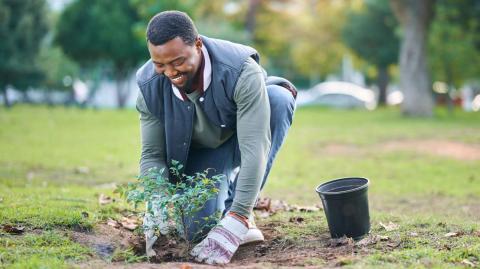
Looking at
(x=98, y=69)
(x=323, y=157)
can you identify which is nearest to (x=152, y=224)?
(x=323, y=157)

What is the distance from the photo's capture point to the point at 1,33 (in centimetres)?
2705

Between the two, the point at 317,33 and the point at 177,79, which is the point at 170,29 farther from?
the point at 317,33

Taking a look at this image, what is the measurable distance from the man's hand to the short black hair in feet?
4.15

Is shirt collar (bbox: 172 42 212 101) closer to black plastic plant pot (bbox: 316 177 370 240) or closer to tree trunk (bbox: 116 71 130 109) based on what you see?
black plastic plant pot (bbox: 316 177 370 240)

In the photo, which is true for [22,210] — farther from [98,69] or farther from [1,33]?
[98,69]

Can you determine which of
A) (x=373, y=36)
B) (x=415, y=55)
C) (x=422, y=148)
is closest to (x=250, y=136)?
(x=422, y=148)

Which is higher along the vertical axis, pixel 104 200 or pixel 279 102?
pixel 279 102

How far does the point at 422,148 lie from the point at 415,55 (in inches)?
411

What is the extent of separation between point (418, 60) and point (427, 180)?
1488 cm

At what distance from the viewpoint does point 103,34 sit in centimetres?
3794

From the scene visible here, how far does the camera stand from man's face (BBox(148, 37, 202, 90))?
4.60 metres

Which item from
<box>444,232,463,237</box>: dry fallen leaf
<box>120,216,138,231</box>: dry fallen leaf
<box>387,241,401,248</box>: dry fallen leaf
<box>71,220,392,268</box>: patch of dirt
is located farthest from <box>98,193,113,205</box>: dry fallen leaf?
<box>444,232,463,237</box>: dry fallen leaf

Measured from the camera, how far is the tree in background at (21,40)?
27188mm

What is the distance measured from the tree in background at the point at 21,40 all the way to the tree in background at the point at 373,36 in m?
17.3
